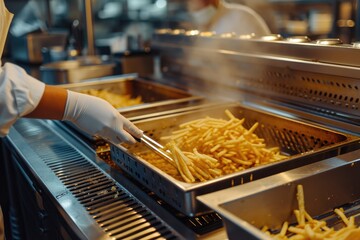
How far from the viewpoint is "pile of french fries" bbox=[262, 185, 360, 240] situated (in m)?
0.96

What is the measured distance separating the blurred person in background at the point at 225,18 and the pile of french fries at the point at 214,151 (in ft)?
6.74

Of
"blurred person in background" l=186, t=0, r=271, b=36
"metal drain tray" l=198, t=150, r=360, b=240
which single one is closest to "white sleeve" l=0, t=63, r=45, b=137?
"metal drain tray" l=198, t=150, r=360, b=240

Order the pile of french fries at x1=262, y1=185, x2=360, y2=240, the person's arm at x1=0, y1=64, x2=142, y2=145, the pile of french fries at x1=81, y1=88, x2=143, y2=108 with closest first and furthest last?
the pile of french fries at x1=262, y1=185, x2=360, y2=240 → the person's arm at x1=0, y1=64, x2=142, y2=145 → the pile of french fries at x1=81, y1=88, x2=143, y2=108

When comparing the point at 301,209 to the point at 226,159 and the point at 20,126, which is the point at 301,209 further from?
the point at 20,126

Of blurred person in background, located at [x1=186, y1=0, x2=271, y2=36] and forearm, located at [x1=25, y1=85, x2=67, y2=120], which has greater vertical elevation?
blurred person in background, located at [x1=186, y1=0, x2=271, y2=36]

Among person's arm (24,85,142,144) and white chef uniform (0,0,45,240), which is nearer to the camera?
white chef uniform (0,0,45,240)

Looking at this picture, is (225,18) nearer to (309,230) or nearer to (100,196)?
(100,196)

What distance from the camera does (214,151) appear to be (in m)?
1.39

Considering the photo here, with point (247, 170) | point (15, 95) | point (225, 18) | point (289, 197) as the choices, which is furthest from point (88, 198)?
point (225, 18)

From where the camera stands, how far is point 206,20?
3.51 m

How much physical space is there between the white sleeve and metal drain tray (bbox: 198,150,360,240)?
2.06 feet

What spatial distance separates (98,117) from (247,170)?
58 cm

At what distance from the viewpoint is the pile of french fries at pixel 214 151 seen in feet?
4.13

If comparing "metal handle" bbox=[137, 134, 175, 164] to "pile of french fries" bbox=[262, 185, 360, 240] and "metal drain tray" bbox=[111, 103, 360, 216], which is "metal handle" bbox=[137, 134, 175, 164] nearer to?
"metal drain tray" bbox=[111, 103, 360, 216]
